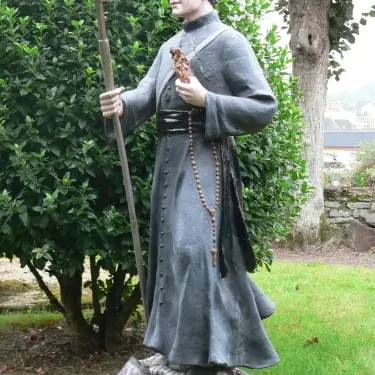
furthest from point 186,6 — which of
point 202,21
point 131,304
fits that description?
point 131,304

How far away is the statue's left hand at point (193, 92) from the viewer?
3.55m

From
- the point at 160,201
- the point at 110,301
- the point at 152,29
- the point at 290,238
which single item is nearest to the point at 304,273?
the point at 290,238

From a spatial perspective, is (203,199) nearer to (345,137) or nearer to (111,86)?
(111,86)

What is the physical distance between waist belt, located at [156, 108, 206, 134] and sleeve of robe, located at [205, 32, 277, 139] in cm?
16

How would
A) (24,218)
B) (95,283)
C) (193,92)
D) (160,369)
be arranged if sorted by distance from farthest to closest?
(95,283)
(24,218)
(160,369)
(193,92)

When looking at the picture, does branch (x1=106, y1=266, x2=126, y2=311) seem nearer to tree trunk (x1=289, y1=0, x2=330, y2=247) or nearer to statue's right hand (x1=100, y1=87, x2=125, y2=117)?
statue's right hand (x1=100, y1=87, x2=125, y2=117)

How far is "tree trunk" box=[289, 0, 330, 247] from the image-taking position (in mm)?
12867

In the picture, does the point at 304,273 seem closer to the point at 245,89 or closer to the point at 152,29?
the point at 152,29

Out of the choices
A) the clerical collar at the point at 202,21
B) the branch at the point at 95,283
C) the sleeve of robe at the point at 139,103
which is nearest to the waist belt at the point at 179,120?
the sleeve of robe at the point at 139,103

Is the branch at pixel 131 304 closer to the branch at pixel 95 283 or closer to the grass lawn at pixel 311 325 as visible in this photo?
the branch at pixel 95 283

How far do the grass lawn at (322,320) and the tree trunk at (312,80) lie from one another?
2930 millimetres

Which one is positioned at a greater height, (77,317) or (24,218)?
(24,218)

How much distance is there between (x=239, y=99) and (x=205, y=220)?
62 cm

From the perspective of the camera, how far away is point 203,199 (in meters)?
3.69
